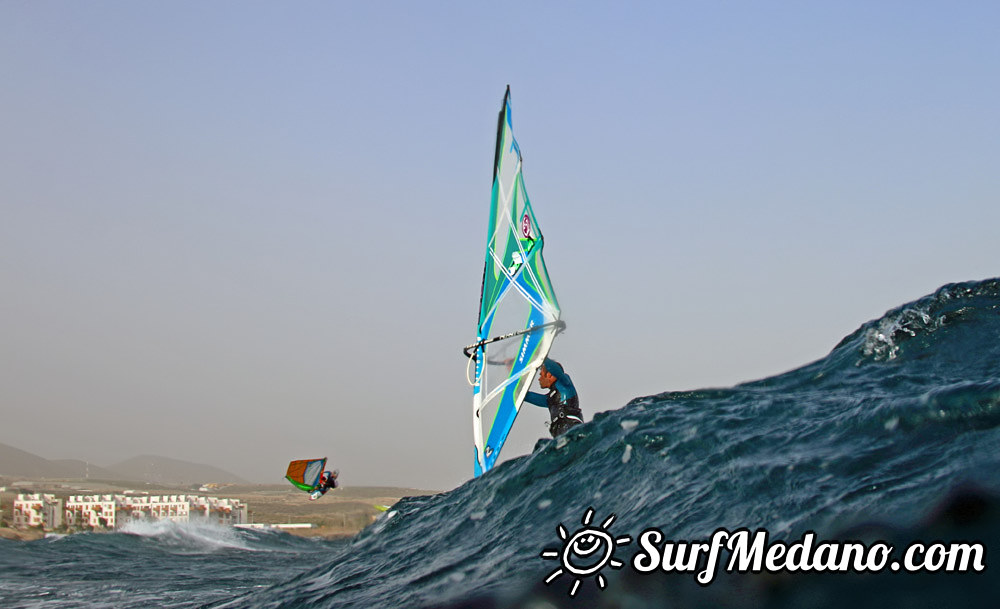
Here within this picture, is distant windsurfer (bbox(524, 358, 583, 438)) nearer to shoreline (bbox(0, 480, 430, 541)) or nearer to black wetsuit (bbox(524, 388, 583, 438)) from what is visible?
black wetsuit (bbox(524, 388, 583, 438))

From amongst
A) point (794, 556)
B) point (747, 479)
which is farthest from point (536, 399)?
point (794, 556)

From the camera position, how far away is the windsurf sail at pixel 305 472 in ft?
85.1

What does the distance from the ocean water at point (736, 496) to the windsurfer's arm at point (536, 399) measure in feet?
16.4

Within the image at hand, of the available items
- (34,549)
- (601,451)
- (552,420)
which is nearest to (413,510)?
(601,451)

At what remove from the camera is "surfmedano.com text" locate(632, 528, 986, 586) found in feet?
10.7

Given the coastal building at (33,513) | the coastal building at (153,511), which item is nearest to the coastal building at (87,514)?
the coastal building at (153,511)

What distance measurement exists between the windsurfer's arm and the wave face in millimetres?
5553

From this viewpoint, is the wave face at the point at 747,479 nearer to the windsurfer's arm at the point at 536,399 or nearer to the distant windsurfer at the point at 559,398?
the distant windsurfer at the point at 559,398

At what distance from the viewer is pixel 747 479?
17.4 ft

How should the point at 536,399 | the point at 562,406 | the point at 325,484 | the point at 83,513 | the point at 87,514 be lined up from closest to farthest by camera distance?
the point at 562,406
the point at 536,399
the point at 325,484
the point at 87,514
the point at 83,513

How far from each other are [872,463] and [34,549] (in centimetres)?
1916

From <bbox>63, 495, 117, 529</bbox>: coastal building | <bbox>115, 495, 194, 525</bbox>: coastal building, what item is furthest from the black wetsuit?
<bbox>63, 495, 117, 529</bbox>: coastal building

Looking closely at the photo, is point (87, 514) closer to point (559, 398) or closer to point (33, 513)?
point (33, 513)

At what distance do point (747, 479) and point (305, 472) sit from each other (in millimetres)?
23208
